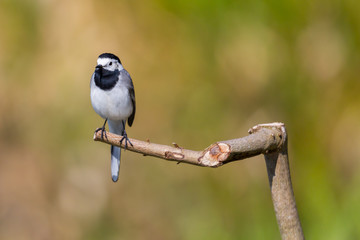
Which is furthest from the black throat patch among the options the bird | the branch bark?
the branch bark

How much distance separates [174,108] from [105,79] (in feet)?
3.28

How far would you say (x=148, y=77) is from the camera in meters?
3.38

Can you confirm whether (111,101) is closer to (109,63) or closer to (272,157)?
(109,63)

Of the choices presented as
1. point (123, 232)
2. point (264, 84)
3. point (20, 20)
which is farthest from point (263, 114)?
point (20, 20)

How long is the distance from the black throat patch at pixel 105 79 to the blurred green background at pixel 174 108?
3.05 ft

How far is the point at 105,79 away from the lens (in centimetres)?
234

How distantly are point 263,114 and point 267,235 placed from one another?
27.9 inches

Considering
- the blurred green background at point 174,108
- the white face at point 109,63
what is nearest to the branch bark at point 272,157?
the white face at point 109,63

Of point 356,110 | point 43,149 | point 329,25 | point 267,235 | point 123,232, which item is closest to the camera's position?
point 267,235

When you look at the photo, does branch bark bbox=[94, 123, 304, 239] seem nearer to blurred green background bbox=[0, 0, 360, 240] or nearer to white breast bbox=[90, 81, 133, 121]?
white breast bbox=[90, 81, 133, 121]

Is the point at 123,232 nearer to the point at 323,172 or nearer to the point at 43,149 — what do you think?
the point at 43,149

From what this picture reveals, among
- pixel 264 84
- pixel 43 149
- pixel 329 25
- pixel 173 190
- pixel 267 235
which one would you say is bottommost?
pixel 267 235

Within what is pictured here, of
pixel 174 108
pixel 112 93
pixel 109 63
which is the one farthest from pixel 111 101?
pixel 174 108

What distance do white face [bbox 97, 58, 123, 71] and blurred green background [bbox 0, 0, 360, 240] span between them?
946mm
